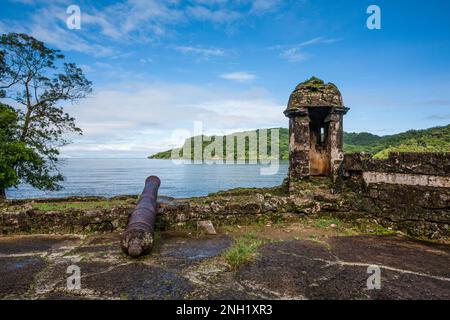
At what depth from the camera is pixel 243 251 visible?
370cm

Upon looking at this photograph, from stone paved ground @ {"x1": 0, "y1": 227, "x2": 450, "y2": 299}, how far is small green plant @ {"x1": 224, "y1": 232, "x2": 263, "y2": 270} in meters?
0.09

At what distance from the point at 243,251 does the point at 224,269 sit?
536 mm

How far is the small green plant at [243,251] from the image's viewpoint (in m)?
3.34

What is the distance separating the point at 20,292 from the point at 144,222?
1.53m

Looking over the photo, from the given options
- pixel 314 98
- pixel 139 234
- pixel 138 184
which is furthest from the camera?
pixel 138 184

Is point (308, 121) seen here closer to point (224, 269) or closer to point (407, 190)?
point (407, 190)

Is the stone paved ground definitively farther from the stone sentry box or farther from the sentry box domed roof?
the sentry box domed roof

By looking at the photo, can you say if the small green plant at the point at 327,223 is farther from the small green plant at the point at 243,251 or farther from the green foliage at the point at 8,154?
the green foliage at the point at 8,154

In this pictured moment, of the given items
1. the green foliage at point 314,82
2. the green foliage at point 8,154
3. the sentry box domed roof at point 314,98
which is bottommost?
the green foliage at point 8,154

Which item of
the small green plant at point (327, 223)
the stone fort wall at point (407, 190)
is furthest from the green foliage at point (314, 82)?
the small green plant at point (327, 223)

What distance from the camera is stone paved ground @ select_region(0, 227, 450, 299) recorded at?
8.64 ft

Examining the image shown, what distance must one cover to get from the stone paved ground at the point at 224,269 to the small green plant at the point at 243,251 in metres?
0.09

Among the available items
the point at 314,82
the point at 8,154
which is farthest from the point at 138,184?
the point at 314,82
